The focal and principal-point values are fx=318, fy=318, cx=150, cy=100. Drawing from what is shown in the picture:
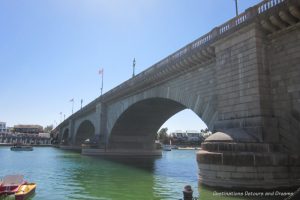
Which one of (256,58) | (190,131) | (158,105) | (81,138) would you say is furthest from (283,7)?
(190,131)

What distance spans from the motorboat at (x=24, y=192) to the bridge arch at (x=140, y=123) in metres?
24.2

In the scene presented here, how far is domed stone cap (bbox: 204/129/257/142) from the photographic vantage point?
55.8ft

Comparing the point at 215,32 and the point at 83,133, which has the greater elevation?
the point at 215,32

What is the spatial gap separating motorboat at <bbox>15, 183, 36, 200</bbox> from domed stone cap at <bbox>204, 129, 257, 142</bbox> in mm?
9949

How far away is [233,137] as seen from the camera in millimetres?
17297

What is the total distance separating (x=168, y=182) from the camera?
2298 centimetres

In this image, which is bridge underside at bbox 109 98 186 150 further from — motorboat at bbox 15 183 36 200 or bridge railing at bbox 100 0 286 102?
motorboat at bbox 15 183 36 200

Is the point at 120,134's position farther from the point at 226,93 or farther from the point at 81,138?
the point at 81,138

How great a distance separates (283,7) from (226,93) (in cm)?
604

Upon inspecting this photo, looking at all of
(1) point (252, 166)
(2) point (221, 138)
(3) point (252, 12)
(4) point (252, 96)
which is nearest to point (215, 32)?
(3) point (252, 12)

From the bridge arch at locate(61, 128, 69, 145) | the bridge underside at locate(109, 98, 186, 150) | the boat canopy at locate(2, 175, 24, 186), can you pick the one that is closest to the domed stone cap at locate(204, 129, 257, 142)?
the boat canopy at locate(2, 175, 24, 186)

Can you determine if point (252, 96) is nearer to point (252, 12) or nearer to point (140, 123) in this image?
point (252, 12)

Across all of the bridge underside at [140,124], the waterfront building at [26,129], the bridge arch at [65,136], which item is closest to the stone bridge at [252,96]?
the bridge underside at [140,124]

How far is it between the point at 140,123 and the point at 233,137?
34503 mm
